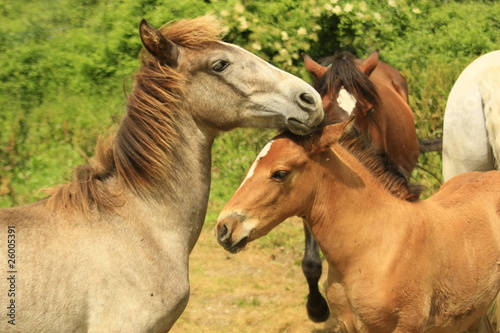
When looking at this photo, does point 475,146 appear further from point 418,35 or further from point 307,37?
point 418,35

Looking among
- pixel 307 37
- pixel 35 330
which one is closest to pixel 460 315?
pixel 35 330

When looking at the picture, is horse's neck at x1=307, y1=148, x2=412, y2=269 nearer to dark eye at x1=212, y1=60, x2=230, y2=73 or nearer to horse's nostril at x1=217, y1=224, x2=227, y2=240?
horse's nostril at x1=217, y1=224, x2=227, y2=240

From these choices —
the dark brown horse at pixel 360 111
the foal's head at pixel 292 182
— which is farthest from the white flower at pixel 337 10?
the foal's head at pixel 292 182

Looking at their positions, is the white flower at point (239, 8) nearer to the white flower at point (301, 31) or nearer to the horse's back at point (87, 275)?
the white flower at point (301, 31)

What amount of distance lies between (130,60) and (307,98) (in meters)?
6.60

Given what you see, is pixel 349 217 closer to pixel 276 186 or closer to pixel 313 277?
pixel 276 186

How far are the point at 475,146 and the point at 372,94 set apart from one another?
814 millimetres

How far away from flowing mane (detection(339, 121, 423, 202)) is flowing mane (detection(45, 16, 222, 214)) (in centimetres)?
91

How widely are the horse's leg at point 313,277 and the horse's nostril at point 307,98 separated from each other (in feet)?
6.91

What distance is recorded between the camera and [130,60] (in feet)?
30.2

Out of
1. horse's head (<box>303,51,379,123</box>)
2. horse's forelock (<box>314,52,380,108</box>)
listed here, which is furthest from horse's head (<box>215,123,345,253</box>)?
horse's forelock (<box>314,52,380,108</box>)

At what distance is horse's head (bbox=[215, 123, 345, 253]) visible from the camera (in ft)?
10.1

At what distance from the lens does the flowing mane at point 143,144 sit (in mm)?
3012

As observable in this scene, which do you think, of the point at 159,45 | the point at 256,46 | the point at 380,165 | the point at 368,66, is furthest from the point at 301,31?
the point at 159,45
